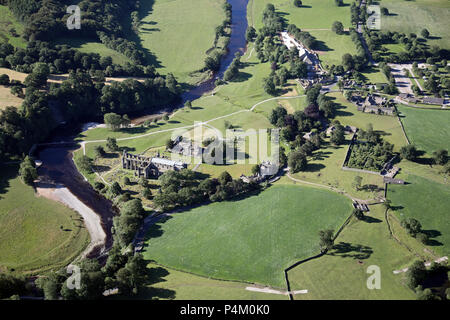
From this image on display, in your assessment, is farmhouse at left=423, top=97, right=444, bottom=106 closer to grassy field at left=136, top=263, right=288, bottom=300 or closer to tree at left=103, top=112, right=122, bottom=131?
grassy field at left=136, top=263, right=288, bottom=300

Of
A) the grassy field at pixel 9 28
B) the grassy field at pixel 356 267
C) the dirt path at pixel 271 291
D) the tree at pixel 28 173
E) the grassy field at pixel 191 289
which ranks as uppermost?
the grassy field at pixel 9 28

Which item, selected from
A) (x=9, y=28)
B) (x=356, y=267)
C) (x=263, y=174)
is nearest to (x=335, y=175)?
(x=263, y=174)

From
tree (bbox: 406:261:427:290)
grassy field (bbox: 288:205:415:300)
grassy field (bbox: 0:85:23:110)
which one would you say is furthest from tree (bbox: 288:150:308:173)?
grassy field (bbox: 0:85:23:110)

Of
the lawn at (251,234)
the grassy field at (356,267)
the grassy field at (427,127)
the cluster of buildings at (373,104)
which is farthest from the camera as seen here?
the cluster of buildings at (373,104)

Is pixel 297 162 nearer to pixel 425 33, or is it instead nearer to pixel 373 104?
pixel 373 104

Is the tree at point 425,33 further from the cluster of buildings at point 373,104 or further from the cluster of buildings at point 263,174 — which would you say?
the cluster of buildings at point 263,174

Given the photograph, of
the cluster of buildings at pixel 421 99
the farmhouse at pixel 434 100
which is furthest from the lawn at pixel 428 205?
the farmhouse at pixel 434 100
